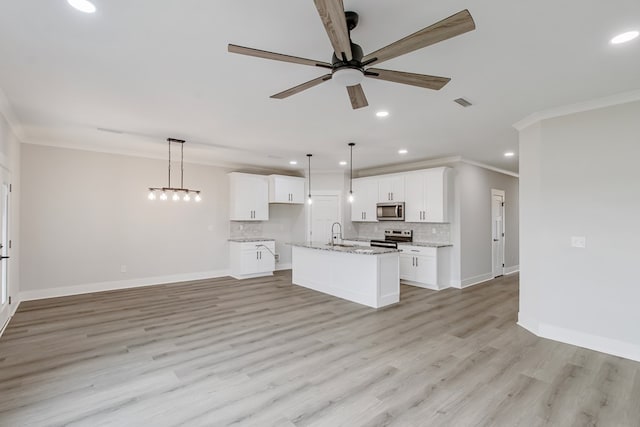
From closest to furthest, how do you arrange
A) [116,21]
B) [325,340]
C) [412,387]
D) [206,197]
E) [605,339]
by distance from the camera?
[116,21] → [412,387] → [605,339] → [325,340] → [206,197]

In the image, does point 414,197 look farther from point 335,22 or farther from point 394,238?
point 335,22

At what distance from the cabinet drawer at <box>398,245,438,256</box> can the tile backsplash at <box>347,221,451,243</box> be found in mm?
573

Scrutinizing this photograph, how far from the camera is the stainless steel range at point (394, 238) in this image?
720 centimetres

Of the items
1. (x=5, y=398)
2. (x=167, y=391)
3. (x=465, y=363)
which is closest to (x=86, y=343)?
(x=5, y=398)

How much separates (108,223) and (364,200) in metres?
5.69

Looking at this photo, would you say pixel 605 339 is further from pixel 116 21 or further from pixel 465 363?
pixel 116 21

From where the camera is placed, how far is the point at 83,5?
1.95 metres

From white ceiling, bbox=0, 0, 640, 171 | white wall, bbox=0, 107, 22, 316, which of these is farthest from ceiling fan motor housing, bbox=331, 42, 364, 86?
white wall, bbox=0, 107, 22, 316

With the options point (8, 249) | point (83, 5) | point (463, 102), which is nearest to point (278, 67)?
Answer: point (83, 5)

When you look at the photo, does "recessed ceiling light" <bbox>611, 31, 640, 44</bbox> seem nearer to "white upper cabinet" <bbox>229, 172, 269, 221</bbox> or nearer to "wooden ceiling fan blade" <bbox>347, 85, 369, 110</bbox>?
"wooden ceiling fan blade" <bbox>347, 85, 369, 110</bbox>

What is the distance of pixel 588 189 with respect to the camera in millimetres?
3598

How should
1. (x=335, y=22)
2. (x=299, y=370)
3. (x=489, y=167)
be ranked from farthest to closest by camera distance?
(x=489, y=167) → (x=299, y=370) → (x=335, y=22)

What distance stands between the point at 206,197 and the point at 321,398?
234 inches

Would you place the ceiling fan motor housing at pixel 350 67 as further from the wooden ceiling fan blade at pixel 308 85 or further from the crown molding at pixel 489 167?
the crown molding at pixel 489 167
